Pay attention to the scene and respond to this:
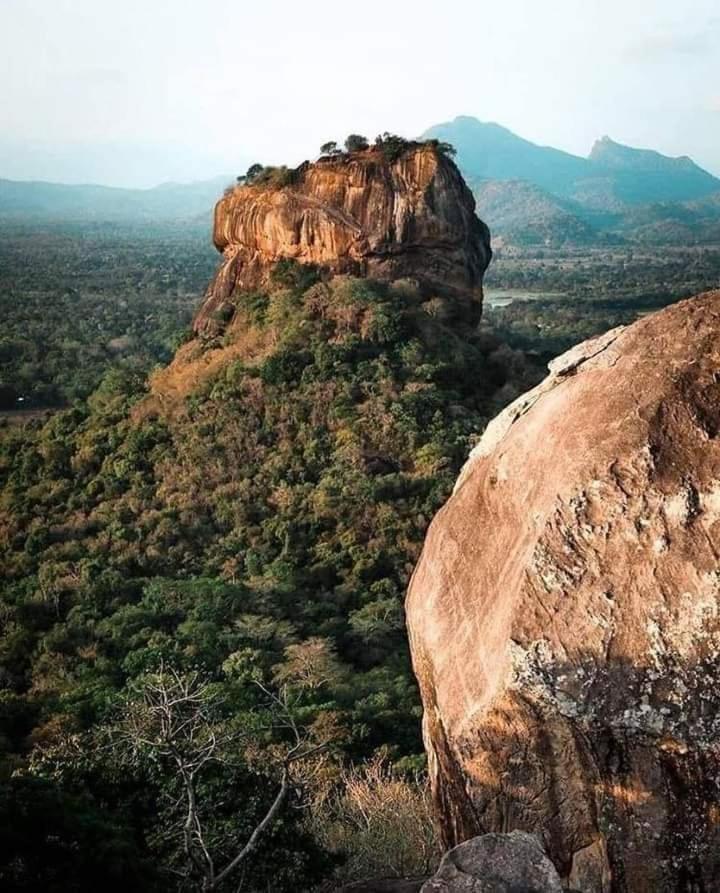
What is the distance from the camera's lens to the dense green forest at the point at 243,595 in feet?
27.0

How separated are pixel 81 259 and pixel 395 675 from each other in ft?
376

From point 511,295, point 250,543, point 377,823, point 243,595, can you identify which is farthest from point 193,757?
point 511,295

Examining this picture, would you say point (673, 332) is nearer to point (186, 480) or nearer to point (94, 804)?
point (94, 804)

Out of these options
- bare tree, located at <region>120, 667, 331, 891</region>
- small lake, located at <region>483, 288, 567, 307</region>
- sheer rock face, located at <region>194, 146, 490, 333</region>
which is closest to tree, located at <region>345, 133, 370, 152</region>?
sheer rock face, located at <region>194, 146, 490, 333</region>

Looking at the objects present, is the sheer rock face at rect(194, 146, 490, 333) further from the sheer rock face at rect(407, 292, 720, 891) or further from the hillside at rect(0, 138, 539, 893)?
the sheer rock face at rect(407, 292, 720, 891)

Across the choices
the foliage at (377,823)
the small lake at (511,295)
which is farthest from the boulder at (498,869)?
the small lake at (511,295)

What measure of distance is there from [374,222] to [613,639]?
935 inches

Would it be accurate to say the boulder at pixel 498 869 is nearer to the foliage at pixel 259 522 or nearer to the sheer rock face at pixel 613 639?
the sheer rock face at pixel 613 639

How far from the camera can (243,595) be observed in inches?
768

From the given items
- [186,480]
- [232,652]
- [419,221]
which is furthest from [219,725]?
[419,221]

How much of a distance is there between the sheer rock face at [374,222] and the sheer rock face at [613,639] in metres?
22.3

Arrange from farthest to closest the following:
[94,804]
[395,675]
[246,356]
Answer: [246,356], [395,675], [94,804]

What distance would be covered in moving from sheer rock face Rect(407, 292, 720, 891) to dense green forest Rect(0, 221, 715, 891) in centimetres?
272

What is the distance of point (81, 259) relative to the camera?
120438 millimetres
